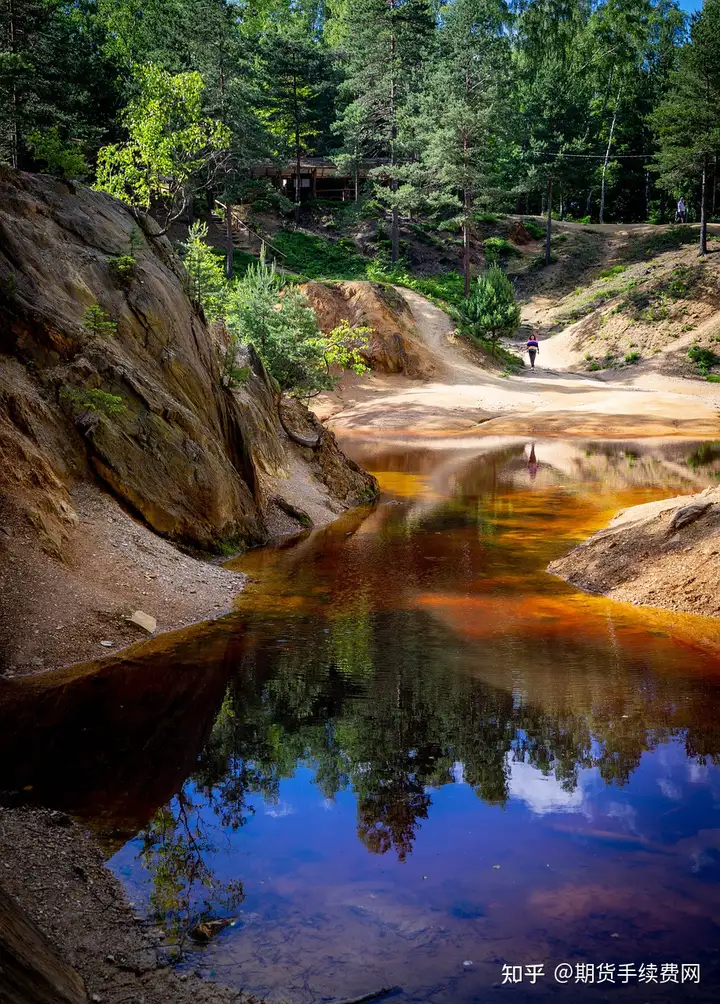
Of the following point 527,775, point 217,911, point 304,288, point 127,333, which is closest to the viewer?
point 217,911

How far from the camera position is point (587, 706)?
33.6ft

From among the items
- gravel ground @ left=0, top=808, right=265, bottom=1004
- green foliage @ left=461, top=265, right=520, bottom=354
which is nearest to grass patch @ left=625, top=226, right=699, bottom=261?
green foliage @ left=461, top=265, right=520, bottom=354

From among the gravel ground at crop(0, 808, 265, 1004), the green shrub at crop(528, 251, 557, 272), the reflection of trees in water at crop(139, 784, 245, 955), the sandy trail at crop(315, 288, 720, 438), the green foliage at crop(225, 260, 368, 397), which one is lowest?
the reflection of trees in water at crop(139, 784, 245, 955)

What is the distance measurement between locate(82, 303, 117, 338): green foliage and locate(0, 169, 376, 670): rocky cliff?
37 mm

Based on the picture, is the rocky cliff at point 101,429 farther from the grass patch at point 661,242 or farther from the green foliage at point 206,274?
the grass patch at point 661,242

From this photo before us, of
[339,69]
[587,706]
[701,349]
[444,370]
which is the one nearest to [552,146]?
[339,69]

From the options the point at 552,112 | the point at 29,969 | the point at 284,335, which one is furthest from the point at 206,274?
the point at 552,112

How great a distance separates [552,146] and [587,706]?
67929 millimetres

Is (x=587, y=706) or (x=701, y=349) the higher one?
(x=701, y=349)

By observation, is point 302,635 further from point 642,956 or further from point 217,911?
point 642,956

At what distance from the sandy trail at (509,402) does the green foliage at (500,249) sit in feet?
56.3

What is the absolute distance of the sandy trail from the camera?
130 ft

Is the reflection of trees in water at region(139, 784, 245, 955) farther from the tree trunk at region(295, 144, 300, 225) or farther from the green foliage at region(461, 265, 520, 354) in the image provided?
the tree trunk at region(295, 144, 300, 225)

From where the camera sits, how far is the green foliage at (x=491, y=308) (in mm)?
50812
